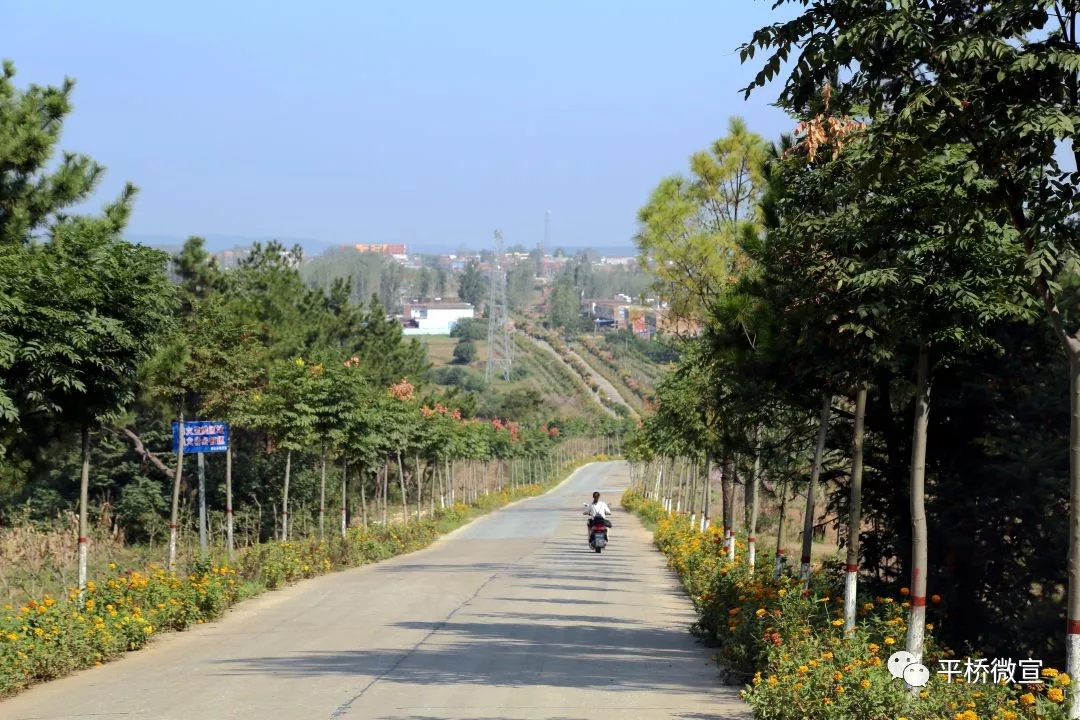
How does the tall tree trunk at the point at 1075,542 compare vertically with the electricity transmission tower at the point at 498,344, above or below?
below

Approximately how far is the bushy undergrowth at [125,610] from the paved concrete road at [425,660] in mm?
245

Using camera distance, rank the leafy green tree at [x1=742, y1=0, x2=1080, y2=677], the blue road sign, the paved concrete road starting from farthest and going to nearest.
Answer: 1. the blue road sign
2. the paved concrete road
3. the leafy green tree at [x1=742, y1=0, x2=1080, y2=677]

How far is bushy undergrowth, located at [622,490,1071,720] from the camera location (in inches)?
321

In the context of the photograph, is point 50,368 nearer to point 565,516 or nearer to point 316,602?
point 316,602

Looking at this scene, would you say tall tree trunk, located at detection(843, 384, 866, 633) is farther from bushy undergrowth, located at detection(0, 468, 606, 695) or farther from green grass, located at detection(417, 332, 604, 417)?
green grass, located at detection(417, 332, 604, 417)

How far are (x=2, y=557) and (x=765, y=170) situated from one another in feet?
63.1

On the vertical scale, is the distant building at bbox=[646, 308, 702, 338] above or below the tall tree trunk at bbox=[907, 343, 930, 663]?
above

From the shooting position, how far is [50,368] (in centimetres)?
1334

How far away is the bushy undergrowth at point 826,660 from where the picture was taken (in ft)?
26.8

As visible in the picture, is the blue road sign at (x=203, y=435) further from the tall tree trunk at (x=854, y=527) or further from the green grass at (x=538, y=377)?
the green grass at (x=538, y=377)

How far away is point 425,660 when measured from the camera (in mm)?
13641

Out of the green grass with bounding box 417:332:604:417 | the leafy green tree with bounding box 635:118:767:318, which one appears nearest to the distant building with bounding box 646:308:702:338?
the leafy green tree with bounding box 635:118:767:318

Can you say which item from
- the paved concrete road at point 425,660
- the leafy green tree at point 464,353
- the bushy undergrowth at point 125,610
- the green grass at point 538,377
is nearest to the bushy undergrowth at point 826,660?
the paved concrete road at point 425,660

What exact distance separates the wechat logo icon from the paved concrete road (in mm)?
2007
